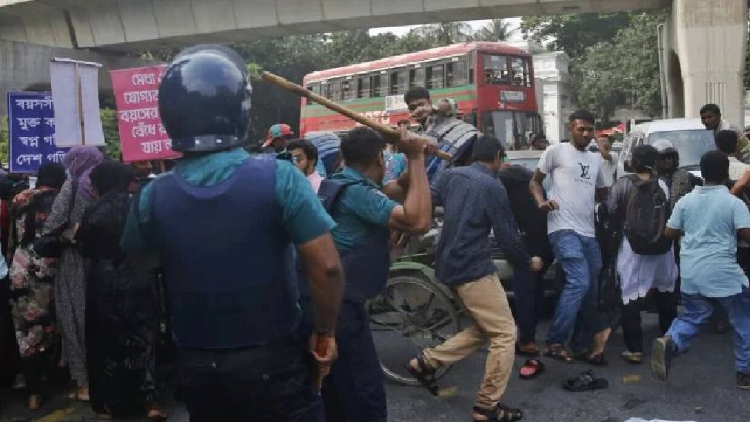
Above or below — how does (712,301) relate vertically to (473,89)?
below

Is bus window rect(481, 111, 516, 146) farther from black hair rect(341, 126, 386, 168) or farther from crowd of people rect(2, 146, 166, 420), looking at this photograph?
black hair rect(341, 126, 386, 168)

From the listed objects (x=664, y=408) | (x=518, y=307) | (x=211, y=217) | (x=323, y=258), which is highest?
(x=211, y=217)

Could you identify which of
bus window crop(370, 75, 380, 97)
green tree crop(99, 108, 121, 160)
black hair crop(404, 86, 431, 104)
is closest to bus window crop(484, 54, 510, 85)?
bus window crop(370, 75, 380, 97)

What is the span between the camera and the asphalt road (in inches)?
183

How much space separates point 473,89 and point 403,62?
274cm

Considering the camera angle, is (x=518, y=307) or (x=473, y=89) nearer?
(x=518, y=307)

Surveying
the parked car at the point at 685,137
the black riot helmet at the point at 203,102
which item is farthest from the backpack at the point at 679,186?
the black riot helmet at the point at 203,102

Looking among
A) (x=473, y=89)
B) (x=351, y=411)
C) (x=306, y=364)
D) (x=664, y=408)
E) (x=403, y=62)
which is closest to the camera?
(x=306, y=364)

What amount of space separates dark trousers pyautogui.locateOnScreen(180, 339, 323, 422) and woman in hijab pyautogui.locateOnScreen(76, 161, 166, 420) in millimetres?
2455

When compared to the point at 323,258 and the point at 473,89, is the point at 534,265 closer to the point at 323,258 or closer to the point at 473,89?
the point at 323,258

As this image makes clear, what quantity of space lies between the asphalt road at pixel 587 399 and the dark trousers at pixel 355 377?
Answer: 1.47 meters

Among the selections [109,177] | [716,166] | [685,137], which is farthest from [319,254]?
[685,137]

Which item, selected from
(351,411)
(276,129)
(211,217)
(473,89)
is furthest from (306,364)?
(473,89)

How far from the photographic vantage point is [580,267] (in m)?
5.41
